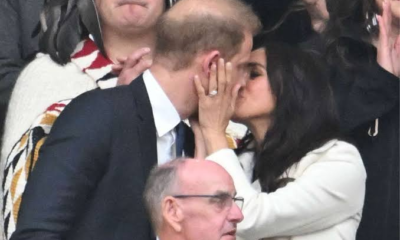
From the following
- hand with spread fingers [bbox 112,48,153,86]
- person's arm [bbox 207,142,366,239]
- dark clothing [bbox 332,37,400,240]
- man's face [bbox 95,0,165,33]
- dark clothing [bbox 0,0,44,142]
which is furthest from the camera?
dark clothing [bbox 0,0,44,142]

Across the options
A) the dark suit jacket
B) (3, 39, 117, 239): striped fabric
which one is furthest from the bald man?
(3, 39, 117, 239): striped fabric

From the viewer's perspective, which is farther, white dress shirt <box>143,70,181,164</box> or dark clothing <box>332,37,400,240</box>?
dark clothing <box>332,37,400,240</box>

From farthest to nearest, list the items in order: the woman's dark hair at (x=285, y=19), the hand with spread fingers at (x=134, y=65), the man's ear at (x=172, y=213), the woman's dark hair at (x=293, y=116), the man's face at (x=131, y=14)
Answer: the woman's dark hair at (x=285, y=19), the man's face at (x=131, y=14), the hand with spread fingers at (x=134, y=65), the woman's dark hair at (x=293, y=116), the man's ear at (x=172, y=213)

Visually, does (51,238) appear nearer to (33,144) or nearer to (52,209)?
(52,209)

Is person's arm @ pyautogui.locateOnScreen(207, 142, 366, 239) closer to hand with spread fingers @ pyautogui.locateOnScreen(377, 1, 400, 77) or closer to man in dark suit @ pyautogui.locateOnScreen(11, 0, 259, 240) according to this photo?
man in dark suit @ pyautogui.locateOnScreen(11, 0, 259, 240)

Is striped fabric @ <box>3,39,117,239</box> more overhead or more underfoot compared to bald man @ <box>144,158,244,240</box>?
more underfoot

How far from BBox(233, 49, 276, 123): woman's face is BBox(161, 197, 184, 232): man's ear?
709 mm

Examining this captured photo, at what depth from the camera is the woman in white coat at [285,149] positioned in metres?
4.67

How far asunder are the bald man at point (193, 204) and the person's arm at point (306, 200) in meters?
0.30

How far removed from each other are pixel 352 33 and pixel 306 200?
2.78 ft

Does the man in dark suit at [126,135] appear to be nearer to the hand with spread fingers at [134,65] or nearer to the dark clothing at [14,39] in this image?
the hand with spread fingers at [134,65]

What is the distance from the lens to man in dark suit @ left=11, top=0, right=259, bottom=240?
180 inches

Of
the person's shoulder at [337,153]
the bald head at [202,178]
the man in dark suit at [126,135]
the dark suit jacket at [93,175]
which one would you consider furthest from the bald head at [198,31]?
the bald head at [202,178]

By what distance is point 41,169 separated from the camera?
15.1 feet
